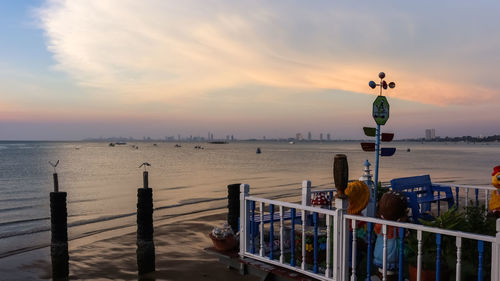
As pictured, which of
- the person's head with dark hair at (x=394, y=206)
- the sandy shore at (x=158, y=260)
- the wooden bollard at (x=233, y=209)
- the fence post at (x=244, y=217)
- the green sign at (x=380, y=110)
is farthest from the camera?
the wooden bollard at (x=233, y=209)

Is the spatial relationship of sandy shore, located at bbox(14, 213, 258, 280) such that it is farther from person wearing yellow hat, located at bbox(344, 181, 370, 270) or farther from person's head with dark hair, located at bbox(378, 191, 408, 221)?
person's head with dark hair, located at bbox(378, 191, 408, 221)

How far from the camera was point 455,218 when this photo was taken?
5.38 m

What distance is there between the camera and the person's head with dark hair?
218 inches

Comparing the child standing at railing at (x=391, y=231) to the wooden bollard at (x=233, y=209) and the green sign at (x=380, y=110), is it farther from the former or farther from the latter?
the wooden bollard at (x=233, y=209)

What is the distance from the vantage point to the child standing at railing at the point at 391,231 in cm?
545

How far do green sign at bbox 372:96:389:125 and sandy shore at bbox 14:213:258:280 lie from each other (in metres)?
4.45

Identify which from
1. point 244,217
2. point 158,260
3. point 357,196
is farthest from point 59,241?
point 357,196

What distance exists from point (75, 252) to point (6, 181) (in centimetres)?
3154

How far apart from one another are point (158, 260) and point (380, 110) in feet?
23.5

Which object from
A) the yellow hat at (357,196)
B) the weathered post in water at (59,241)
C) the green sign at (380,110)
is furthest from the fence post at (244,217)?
the weathered post in water at (59,241)

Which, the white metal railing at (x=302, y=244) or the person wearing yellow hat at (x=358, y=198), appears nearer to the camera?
the white metal railing at (x=302, y=244)

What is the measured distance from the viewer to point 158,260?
1109cm

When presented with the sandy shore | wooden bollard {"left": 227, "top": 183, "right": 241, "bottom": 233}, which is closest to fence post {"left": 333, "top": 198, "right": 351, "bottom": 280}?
the sandy shore

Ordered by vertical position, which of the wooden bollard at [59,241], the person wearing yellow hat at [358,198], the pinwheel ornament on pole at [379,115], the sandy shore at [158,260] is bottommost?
the sandy shore at [158,260]
